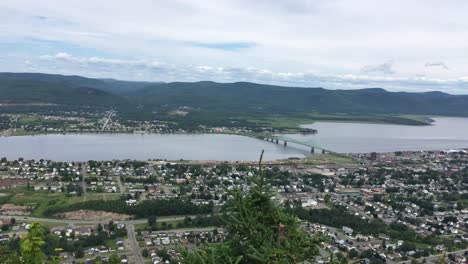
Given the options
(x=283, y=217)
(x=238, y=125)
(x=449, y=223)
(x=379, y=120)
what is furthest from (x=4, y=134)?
(x=379, y=120)

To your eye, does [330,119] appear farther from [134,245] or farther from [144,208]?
[134,245]

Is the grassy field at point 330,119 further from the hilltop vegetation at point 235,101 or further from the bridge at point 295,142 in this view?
the bridge at point 295,142

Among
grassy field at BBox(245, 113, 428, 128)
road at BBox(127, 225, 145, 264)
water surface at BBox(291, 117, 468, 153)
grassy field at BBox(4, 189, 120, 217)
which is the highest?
grassy field at BBox(245, 113, 428, 128)

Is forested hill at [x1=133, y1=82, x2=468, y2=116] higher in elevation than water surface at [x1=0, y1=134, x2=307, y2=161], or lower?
higher

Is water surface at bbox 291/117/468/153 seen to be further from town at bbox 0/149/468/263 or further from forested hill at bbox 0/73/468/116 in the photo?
forested hill at bbox 0/73/468/116

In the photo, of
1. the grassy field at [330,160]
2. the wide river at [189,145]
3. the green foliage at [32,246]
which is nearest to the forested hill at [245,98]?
the wide river at [189,145]

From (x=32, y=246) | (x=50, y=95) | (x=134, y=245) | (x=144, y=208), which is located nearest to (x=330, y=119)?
(x=50, y=95)

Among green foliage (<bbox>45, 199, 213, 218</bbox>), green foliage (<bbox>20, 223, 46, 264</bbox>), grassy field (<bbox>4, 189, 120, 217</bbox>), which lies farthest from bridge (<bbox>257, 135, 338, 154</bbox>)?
green foliage (<bbox>20, 223, 46, 264</bbox>)
